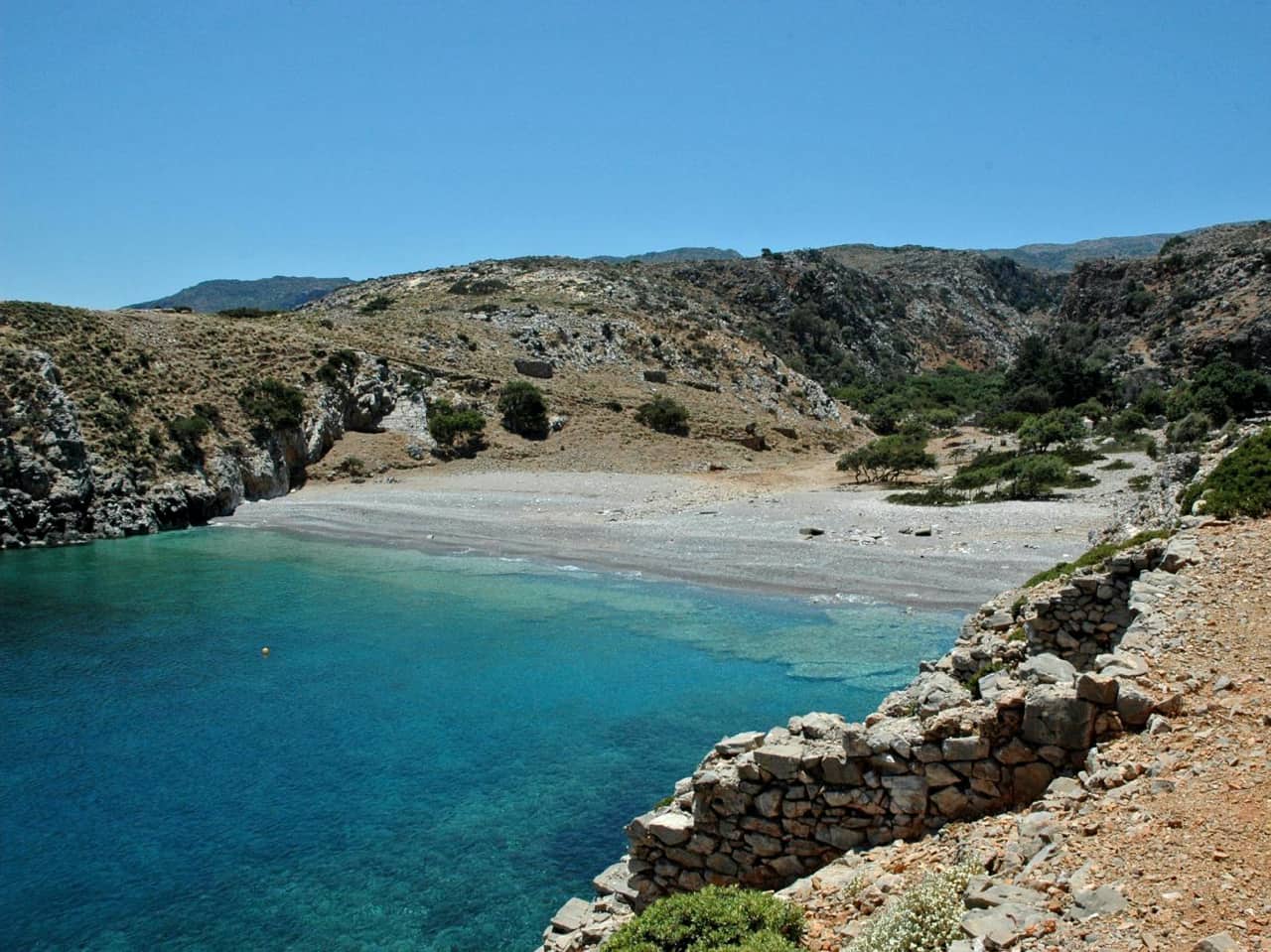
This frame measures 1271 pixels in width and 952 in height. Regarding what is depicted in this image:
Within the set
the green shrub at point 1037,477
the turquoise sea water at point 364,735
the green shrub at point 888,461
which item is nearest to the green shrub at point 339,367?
the turquoise sea water at point 364,735

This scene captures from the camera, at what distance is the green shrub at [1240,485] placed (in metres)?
12.1

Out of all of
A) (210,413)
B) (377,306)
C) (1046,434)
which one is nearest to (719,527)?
(1046,434)

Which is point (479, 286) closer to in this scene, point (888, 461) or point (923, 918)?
point (888, 461)

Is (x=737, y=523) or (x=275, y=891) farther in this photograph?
(x=737, y=523)

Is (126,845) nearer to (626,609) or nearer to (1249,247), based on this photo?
(626,609)

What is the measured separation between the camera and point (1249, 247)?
79.6 meters

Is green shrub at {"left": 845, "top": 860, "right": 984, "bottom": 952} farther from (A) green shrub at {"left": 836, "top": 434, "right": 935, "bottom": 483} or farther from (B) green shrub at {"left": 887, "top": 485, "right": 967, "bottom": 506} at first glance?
(A) green shrub at {"left": 836, "top": 434, "right": 935, "bottom": 483}

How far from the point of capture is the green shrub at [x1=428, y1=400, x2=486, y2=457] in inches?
2357

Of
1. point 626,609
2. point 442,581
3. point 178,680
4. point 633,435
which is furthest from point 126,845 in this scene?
point 633,435

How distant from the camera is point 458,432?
198ft

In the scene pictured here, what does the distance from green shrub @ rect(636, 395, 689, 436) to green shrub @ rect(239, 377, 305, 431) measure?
77.2ft

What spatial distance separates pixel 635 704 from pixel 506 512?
28.0 m

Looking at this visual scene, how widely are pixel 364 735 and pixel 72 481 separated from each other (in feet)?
115

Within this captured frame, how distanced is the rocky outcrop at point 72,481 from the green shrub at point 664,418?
84.6 ft
